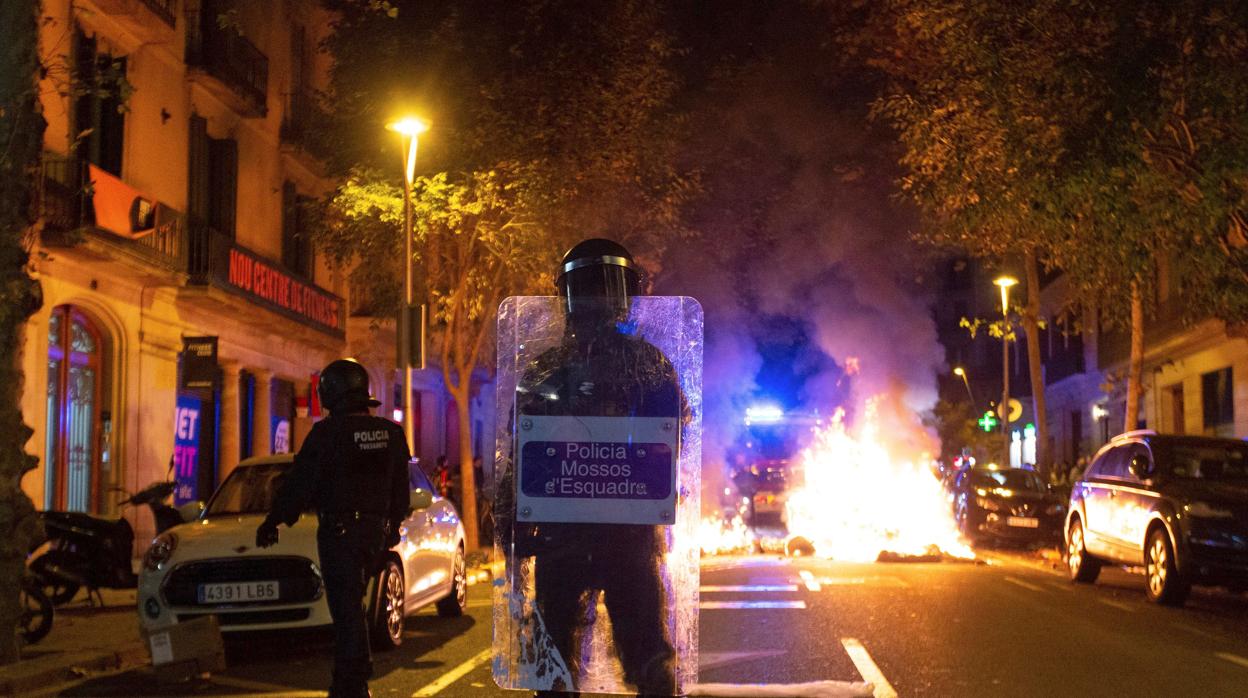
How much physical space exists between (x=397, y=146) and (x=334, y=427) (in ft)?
51.8

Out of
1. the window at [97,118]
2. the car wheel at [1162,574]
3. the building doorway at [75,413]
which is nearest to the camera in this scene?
the car wheel at [1162,574]

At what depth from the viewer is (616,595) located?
205 inches

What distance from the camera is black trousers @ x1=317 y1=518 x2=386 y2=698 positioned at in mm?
6398

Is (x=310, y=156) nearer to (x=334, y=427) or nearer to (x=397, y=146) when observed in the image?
(x=397, y=146)

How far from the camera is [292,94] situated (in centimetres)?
2789

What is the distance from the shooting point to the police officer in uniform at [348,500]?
6426 mm

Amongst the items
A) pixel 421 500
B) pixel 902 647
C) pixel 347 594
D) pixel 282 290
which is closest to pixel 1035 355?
pixel 282 290

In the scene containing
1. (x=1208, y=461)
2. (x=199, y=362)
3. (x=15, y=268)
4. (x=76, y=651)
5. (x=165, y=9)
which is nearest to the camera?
(x=15, y=268)

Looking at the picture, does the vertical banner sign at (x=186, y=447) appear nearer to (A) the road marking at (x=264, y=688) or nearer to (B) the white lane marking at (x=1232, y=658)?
(A) the road marking at (x=264, y=688)

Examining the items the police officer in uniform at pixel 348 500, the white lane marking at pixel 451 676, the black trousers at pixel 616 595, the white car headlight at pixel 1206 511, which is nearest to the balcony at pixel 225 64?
the white lane marking at pixel 451 676

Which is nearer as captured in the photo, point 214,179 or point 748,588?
point 748,588

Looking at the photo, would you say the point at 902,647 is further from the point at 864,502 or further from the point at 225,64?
the point at 864,502

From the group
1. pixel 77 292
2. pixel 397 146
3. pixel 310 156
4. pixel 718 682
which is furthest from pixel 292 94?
pixel 718 682

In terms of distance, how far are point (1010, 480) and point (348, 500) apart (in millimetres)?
19007
